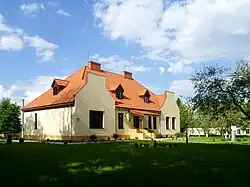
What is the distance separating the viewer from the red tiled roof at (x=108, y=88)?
A: 33841 mm

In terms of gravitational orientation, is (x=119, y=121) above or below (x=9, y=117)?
below

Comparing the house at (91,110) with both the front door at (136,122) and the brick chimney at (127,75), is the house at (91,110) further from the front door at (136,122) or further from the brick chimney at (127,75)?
the brick chimney at (127,75)

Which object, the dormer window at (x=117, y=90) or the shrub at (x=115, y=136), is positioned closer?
the shrub at (x=115, y=136)

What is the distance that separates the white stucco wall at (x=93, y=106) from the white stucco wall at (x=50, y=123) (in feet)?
2.92

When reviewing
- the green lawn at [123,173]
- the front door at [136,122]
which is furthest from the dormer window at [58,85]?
the green lawn at [123,173]

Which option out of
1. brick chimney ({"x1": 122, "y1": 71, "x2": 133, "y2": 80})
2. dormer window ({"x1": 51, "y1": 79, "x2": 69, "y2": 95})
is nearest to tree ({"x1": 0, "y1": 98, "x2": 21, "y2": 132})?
dormer window ({"x1": 51, "y1": 79, "x2": 69, "y2": 95})

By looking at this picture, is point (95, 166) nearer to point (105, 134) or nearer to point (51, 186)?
point (51, 186)

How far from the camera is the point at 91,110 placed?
110 feet

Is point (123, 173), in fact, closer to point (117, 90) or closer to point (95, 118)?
point (95, 118)

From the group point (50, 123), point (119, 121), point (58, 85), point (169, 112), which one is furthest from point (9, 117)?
point (169, 112)

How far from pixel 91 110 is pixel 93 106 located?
490 mm

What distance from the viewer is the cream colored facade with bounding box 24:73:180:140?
105 feet

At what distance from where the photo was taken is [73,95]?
32094mm

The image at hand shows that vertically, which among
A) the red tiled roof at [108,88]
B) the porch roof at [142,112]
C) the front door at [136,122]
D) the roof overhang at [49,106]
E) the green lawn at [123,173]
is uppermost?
the red tiled roof at [108,88]
